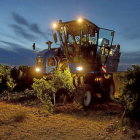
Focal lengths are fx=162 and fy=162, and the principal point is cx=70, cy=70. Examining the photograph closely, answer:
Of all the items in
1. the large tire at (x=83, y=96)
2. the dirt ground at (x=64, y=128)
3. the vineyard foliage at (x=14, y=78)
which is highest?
the vineyard foliage at (x=14, y=78)

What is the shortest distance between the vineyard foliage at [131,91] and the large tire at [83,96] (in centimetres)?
266

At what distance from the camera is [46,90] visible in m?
7.28

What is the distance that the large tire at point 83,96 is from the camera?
7.59 metres

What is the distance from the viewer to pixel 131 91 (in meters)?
4.89

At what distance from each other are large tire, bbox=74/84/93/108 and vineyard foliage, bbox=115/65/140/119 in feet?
8.73

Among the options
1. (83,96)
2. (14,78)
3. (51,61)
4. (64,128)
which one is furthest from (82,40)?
(14,78)

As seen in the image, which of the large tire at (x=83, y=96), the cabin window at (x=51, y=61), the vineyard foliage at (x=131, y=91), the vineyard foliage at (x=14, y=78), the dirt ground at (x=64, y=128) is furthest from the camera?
the cabin window at (x=51, y=61)

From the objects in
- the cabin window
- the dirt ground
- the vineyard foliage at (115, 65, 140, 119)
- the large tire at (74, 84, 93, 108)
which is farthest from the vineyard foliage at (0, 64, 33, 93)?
the vineyard foliage at (115, 65, 140, 119)

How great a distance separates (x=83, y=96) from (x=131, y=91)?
10.0 ft

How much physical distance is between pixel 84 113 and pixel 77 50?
3.70 m

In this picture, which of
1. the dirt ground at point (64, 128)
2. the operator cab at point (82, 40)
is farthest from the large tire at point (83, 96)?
the operator cab at point (82, 40)

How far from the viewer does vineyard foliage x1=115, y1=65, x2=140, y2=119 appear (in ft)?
15.5

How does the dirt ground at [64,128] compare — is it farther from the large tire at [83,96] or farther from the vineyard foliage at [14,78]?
the vineyard foliage at [14,78]

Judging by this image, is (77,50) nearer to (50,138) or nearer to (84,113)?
(84,113)
